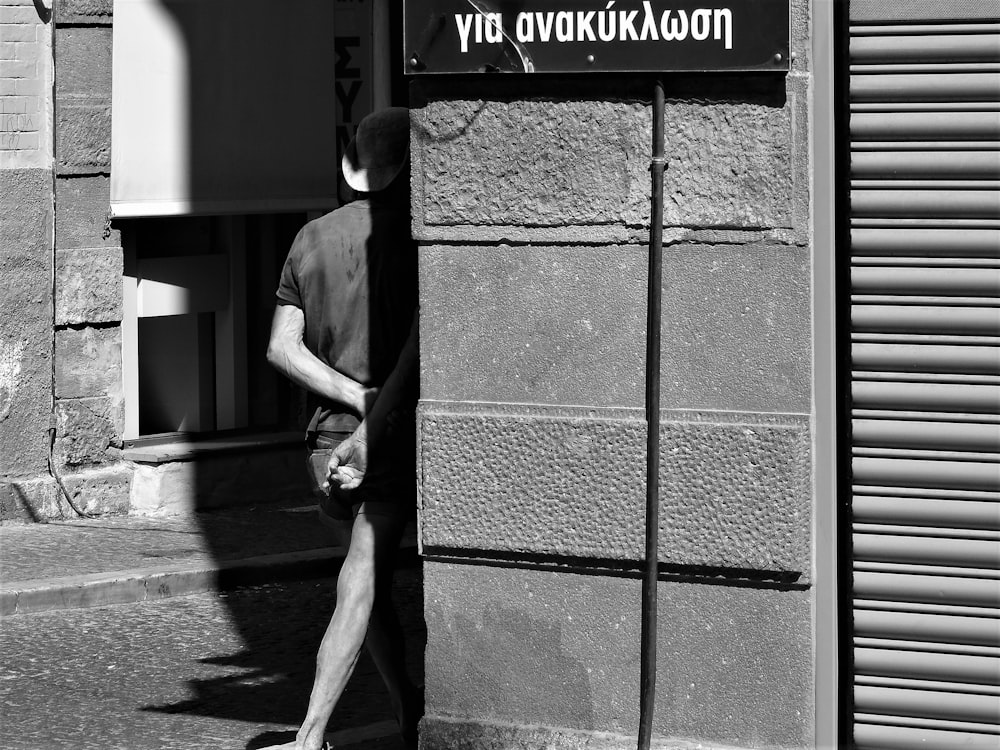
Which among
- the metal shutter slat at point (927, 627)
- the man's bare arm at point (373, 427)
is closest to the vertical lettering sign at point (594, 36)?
the man's bare arm at point (373, 427)

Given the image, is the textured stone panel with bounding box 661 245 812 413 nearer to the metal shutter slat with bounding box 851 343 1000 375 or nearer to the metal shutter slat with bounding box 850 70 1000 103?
the metal shutter slat with bounding box 851 343 1000 375

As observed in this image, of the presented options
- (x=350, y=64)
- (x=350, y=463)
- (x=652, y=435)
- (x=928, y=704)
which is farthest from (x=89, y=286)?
(x=928, y=704)

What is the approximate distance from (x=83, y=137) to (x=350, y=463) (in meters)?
5.76

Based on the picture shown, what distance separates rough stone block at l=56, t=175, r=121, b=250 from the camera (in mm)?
10344

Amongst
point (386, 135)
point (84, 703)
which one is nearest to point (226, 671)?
point (84, 703)

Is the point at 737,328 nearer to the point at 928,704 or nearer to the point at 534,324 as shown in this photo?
the point at 534,324

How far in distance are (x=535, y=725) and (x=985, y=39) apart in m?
2.31

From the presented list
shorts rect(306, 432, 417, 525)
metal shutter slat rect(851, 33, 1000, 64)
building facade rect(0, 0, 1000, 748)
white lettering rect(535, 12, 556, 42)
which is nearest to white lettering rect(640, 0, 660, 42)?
building facade rect(0, 0, 1000, 748)

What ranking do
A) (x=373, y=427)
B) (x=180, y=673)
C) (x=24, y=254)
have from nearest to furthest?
(x=373, y=427)
(x=180, y=673)
(x=24, y=254)

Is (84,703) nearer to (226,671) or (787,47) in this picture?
(226,671)

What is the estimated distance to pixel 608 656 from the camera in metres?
4.88

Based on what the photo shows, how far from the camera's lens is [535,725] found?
4.99 m

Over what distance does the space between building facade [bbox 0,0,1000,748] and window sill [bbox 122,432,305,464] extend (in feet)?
19.4

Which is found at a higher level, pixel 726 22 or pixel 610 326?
pixel 726 22
